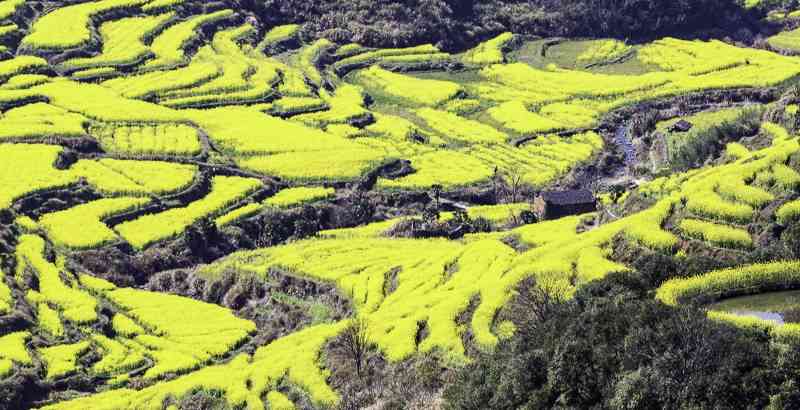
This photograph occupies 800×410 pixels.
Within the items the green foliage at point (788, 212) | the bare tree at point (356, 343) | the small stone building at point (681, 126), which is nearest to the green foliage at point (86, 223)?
the bare tree at point (356, 343)

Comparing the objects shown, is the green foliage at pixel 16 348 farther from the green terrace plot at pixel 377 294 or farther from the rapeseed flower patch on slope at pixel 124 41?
the rapeseed flower patch on slope at pixel 124 41

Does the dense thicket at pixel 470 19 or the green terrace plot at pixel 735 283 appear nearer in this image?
the green terrace plot at pixel 735 283

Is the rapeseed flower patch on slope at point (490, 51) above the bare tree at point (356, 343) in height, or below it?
below

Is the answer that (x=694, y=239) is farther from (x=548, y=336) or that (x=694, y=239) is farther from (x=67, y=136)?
(x=67, y=136)

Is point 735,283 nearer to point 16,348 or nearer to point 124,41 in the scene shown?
point 16,348

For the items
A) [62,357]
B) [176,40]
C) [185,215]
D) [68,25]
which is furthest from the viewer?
[176,40]

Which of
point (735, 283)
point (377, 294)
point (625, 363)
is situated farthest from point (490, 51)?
point (625, 363)
